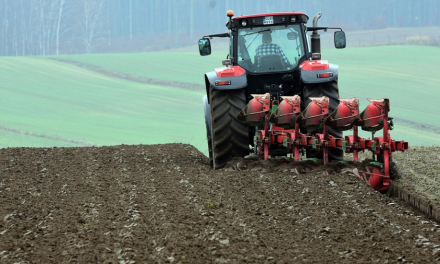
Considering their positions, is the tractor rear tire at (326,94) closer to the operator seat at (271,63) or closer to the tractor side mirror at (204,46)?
the operator seat at (271,63)

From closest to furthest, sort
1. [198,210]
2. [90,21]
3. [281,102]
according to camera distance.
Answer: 1. [198,210]
2. [281,102]
3. [90,21]

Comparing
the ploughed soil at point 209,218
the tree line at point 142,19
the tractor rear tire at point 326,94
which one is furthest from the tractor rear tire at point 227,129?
the tree line at point 142,19

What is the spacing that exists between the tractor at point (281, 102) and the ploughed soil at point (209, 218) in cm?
40

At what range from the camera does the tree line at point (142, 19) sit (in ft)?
205

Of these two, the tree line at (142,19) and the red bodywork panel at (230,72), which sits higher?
the tree line at (142,19)

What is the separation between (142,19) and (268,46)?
6034 cm

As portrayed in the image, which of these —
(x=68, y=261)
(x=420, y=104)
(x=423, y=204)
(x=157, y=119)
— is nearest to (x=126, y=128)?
(x=157, y=119)

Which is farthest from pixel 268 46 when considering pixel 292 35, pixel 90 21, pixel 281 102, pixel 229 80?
pixel 90 21

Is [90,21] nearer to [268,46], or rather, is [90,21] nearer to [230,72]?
[268,46]

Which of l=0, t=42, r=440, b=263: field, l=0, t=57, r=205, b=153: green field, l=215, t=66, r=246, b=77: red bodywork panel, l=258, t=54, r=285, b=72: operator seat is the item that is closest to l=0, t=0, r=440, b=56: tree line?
l=0, t=57, r=205, b=153: green field

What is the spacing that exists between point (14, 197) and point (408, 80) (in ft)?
89.0

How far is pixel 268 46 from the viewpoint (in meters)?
10.0

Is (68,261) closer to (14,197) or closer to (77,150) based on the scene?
(14,197)

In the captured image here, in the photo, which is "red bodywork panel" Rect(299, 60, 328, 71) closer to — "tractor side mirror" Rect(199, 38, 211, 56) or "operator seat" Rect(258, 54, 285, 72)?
"operator seat" Rect(258, 54, 285, 72)
